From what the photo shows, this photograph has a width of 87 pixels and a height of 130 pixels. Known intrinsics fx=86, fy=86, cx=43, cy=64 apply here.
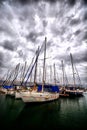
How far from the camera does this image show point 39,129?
11.1 meters

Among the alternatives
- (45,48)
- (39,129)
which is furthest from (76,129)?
(45,48)

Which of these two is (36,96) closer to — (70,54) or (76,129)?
(76,129)

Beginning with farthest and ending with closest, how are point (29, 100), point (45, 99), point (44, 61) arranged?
point (44, 61)
point (45, 99)
point (29, 100)

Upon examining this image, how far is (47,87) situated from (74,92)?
1613cm

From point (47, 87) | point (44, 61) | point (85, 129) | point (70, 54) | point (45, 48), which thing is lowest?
point (85, 129)

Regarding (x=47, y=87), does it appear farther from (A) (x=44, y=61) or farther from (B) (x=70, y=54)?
(B) (x=70, y=54)

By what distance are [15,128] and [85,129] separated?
9.34 m

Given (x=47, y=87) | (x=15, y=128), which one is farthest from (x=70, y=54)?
(x=15, y=128)

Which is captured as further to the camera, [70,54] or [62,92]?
[70,54]

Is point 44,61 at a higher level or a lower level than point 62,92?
higher

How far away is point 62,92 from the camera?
1852 inches

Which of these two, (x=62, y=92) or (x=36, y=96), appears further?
(x=62, y=92)

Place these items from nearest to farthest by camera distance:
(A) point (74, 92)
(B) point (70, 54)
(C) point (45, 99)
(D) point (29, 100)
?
(D) point (29, 100)
(C) point (45, 99)
(A) point (74, 92)
(B) point (70, 54)

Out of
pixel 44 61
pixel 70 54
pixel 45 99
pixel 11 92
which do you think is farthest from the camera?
pixel 70 54
